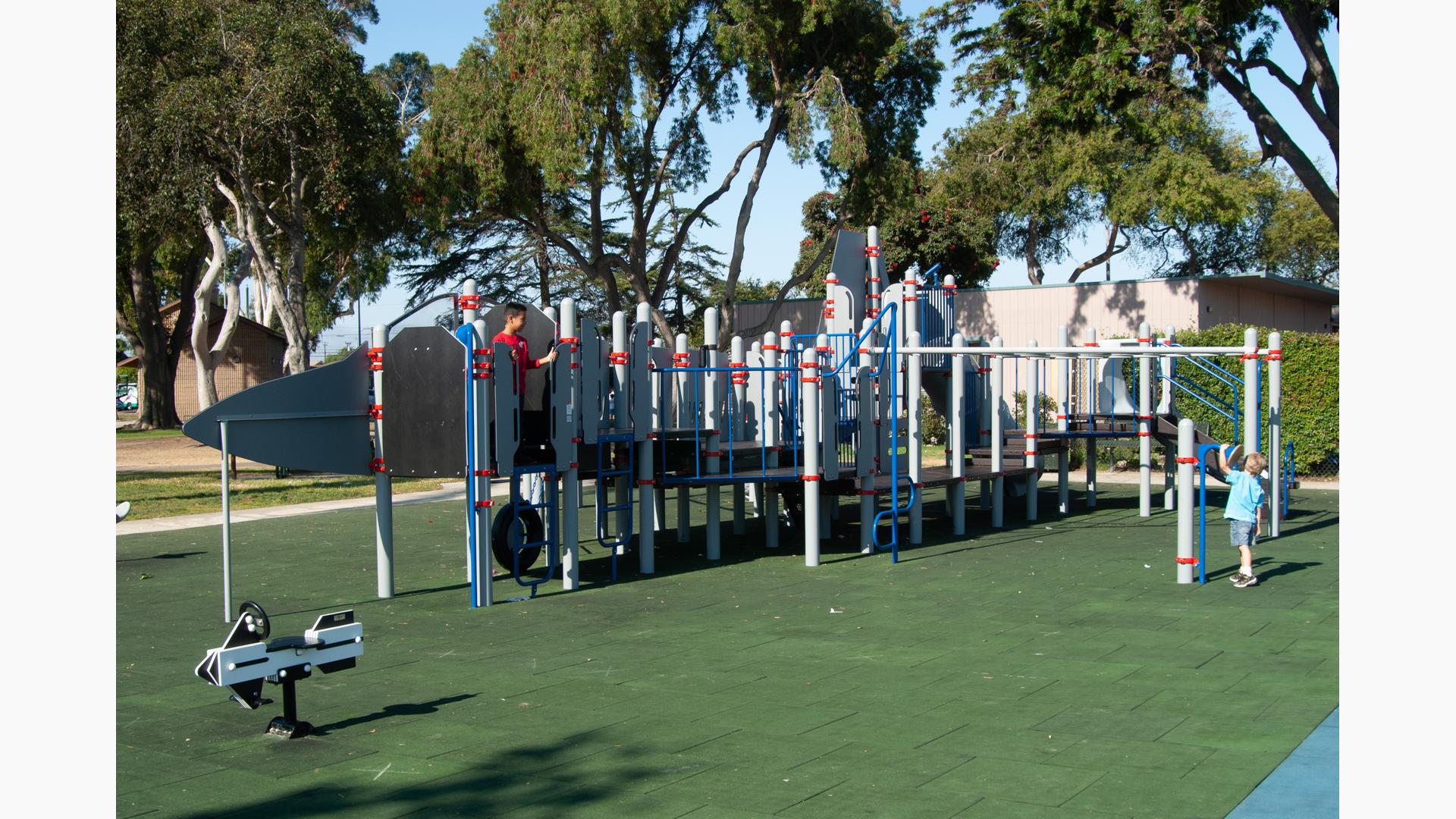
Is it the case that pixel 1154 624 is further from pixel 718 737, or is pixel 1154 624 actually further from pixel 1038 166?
pixel 1038 166

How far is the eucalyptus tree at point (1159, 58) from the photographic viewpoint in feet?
61.7

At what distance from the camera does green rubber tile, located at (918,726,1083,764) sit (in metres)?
6.01

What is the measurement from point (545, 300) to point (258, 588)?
3423 centimetres

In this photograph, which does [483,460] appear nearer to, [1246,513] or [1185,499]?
[1185,499]

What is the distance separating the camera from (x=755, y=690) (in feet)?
24.3

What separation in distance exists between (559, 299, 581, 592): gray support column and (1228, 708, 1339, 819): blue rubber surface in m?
6.50

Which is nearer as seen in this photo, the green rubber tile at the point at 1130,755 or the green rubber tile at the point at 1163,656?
the green rubber tile at the point at 1130,755

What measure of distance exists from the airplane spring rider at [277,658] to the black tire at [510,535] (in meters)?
4.17

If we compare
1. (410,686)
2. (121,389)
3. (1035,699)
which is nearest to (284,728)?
(410,686)

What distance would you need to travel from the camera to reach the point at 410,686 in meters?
7.64

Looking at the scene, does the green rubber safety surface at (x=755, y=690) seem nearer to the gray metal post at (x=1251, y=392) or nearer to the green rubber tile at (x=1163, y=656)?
the green rubber tile at (x=1163, y=656)

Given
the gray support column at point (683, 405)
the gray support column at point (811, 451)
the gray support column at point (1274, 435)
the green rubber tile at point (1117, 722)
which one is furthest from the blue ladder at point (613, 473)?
the gray support column at point (1274, 435)

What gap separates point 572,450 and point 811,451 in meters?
2.68

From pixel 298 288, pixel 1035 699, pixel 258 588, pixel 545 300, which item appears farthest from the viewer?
pixel 545 300
